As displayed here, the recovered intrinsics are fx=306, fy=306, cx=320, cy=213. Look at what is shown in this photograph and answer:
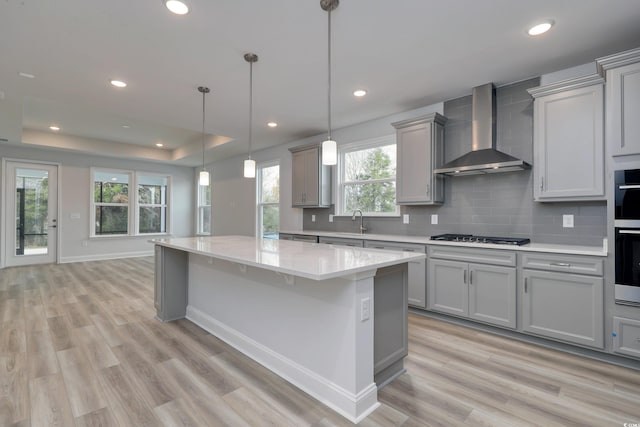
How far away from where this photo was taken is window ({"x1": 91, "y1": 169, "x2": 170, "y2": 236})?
732 cm

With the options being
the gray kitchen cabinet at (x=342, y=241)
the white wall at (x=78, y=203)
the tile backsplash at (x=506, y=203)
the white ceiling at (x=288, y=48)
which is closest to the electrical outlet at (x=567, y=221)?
the tile backsplash at (x=506, y=203)

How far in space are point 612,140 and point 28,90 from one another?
562cm

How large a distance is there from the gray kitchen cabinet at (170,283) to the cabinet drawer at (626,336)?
3.88 meters

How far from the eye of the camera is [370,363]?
5.96 ft

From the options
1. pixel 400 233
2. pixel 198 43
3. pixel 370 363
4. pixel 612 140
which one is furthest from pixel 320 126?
pixel 370 363

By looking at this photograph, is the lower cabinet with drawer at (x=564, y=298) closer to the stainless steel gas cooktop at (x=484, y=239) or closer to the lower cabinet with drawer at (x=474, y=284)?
the lower cabinet with drawer at (x=474, y=284)

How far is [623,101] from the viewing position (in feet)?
7.35

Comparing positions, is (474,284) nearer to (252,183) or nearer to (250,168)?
(250,168)

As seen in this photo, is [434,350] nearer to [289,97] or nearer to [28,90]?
[289,97]

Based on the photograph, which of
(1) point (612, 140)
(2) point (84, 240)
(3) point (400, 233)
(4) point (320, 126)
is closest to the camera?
(1) point (612, 140)

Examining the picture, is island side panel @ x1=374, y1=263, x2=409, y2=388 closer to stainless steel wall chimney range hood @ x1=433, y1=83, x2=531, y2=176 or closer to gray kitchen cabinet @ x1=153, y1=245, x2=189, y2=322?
stainless steel wall chimney range hood @ x1=433, y1=83, x2=531, y2=176

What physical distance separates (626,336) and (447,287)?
1315 mm

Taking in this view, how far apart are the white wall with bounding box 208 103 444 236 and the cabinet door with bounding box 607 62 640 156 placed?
1683 mm

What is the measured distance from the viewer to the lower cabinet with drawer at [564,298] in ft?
7.77
